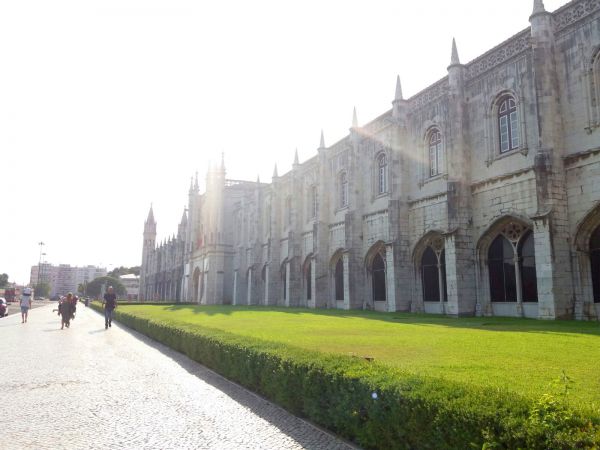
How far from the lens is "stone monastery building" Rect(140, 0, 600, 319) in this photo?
1627 centimetres

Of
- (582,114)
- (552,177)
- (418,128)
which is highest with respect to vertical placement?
(418,128)

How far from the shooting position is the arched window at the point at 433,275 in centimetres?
2247

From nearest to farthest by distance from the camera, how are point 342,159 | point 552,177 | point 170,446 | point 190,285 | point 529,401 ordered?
point 529,401 < point 170,446 < point 552,177 < point 342,159 < point 190,285

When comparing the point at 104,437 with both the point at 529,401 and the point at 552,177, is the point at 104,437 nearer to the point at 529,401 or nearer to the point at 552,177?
the point at 529,401

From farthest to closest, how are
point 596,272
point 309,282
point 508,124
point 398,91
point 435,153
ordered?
point 309,282 → point 398,91 → point 435,153 → point 508,124 → point 596,272

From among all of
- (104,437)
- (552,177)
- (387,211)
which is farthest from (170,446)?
(387,211)

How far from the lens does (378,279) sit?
27.1 m

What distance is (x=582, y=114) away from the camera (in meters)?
16.7

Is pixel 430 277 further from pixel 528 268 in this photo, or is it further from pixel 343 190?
pixel 343 190

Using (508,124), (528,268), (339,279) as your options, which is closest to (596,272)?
(528,268)

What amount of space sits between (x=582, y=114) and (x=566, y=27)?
3.57 m

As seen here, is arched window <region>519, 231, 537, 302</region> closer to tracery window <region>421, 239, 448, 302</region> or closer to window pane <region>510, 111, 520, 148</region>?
window pane <region>510, 111, 520, 148</region>

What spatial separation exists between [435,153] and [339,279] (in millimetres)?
11495

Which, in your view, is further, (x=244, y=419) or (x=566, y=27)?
(x=566, y=27)
